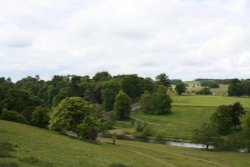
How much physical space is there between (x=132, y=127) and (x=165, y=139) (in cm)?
2131

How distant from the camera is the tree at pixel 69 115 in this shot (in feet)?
222

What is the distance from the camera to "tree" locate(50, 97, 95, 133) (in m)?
67.8

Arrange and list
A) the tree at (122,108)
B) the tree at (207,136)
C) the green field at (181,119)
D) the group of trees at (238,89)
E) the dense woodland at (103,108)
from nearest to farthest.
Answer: the dense woodland at (103,108)
the tree at (207,136)
the green field at (181,119)
the tree at (122,108)
the group of trees at (238,89)

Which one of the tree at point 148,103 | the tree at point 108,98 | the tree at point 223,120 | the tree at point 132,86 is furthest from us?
the tree at point 132,86

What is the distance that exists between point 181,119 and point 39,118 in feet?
204

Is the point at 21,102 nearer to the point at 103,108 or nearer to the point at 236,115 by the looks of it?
the point at 236,115

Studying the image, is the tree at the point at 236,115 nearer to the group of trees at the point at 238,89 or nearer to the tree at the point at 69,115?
the tree at the point at 69,115

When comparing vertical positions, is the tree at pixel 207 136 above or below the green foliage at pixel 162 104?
below

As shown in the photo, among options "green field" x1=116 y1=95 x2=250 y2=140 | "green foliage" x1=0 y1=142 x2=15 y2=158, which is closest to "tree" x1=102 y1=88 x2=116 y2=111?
"green field" x1=116 y1=95 x2=250 y2=140

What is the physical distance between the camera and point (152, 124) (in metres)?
118

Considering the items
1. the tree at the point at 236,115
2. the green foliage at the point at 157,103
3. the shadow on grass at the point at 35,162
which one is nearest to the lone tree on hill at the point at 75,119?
the shadow on grass at the point at 35,162

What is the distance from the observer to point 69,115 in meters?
68.8

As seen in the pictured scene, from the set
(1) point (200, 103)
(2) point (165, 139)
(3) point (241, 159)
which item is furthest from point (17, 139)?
(1) point (200, 103)

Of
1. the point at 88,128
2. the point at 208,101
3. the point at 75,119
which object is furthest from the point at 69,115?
the point at 208,101
